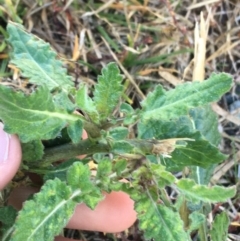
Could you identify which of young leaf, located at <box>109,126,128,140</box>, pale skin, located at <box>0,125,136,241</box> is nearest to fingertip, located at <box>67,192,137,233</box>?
pale skin, located at <box>0,125,136,241</box>

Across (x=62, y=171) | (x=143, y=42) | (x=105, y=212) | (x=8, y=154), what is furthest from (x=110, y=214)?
(x=143, y=42)

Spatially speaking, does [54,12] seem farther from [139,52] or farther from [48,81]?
[48,81]

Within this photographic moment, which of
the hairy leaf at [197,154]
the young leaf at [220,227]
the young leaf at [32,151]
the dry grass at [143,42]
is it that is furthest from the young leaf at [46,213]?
the dry grass at [143,42]

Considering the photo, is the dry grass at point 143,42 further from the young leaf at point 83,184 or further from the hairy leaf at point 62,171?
the young leaf at point 83,184

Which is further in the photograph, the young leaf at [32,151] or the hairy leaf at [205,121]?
the hairy leaf at [205,121]

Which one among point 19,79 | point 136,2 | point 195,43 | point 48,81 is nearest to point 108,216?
point 48,81

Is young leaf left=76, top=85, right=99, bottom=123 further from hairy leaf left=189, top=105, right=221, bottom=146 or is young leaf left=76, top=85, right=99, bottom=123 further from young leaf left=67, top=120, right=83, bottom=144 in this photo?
hairy leaf left=189, top=105, right=221, bottom=146
